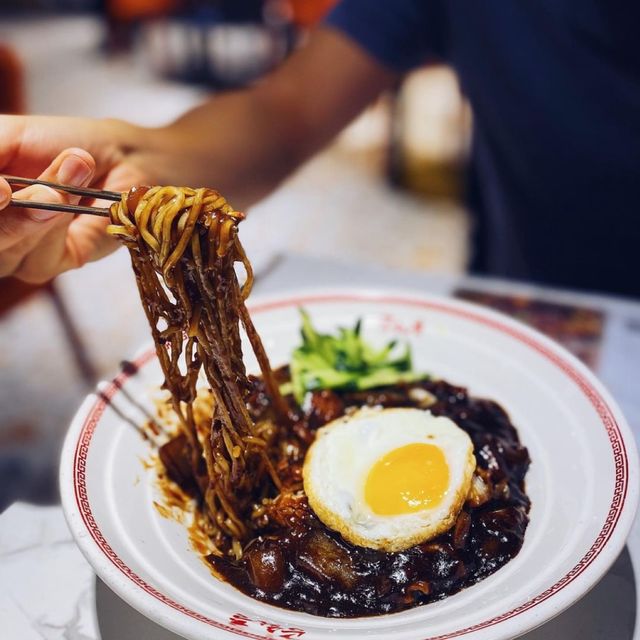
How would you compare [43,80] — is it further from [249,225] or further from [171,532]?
[171,532]

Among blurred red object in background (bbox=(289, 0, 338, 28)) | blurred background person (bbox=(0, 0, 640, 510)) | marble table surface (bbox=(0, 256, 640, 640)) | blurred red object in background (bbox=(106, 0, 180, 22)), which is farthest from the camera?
blurred red object in background (bbox=(106, 0, 180, 22))

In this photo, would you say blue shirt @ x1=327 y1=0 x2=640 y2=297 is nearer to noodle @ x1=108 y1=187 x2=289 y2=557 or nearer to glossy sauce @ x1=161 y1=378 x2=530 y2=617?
glossy sauce @ x1=161 y1=378 x2=530 y2=617

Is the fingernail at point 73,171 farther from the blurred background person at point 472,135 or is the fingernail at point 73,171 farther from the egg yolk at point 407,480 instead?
the egg yolk at point 407,480

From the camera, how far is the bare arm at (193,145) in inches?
63.0

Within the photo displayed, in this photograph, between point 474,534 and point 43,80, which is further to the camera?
Answer: point 43,80

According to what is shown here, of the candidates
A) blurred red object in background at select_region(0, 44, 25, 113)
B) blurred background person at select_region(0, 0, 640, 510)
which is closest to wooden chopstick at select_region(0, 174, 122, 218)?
blurred background person at select_region(0, 0, 640, 510)

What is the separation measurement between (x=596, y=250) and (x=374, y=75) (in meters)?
1.14

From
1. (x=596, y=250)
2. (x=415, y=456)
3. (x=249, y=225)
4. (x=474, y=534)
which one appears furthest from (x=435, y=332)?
(x=249, y=225)

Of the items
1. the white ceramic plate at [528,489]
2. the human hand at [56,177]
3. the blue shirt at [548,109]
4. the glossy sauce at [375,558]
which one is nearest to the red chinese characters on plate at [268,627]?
the white ceramic plate at [528,489]

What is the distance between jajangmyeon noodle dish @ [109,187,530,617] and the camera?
1309mm

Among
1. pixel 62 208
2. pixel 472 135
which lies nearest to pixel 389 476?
pixel 62 208

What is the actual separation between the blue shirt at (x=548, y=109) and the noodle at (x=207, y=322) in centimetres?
158

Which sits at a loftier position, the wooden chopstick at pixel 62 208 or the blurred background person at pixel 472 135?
the wooden chopstick at pixel 62 208

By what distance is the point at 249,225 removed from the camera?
234 inches
